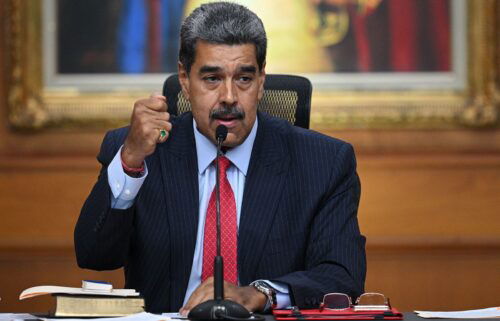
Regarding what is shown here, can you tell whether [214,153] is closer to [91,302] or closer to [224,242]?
[224,242]

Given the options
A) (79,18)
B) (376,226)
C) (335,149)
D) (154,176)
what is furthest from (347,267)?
(79,18)

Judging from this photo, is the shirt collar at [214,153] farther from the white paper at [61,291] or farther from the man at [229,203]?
the white paper at [61,291]

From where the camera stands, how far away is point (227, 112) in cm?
310

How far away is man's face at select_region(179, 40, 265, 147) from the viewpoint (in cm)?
310

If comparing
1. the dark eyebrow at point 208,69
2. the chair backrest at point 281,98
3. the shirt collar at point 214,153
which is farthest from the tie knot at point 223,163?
the chair backrest at point 281,98

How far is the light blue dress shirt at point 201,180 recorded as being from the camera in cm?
293

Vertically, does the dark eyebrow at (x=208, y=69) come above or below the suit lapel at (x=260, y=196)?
above

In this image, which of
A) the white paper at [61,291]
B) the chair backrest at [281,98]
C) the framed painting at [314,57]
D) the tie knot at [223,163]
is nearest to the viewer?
the white paper at [61,291]

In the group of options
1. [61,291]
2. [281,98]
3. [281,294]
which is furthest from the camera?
[281,98]

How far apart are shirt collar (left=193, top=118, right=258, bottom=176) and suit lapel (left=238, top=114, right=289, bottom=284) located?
21mm

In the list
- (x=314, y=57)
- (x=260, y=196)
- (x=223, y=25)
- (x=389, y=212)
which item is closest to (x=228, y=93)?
(x=223, y=25)

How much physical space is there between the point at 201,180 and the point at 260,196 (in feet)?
0.61

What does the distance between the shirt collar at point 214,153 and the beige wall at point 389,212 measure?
6.42ft

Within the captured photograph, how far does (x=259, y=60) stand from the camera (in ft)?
10.5
